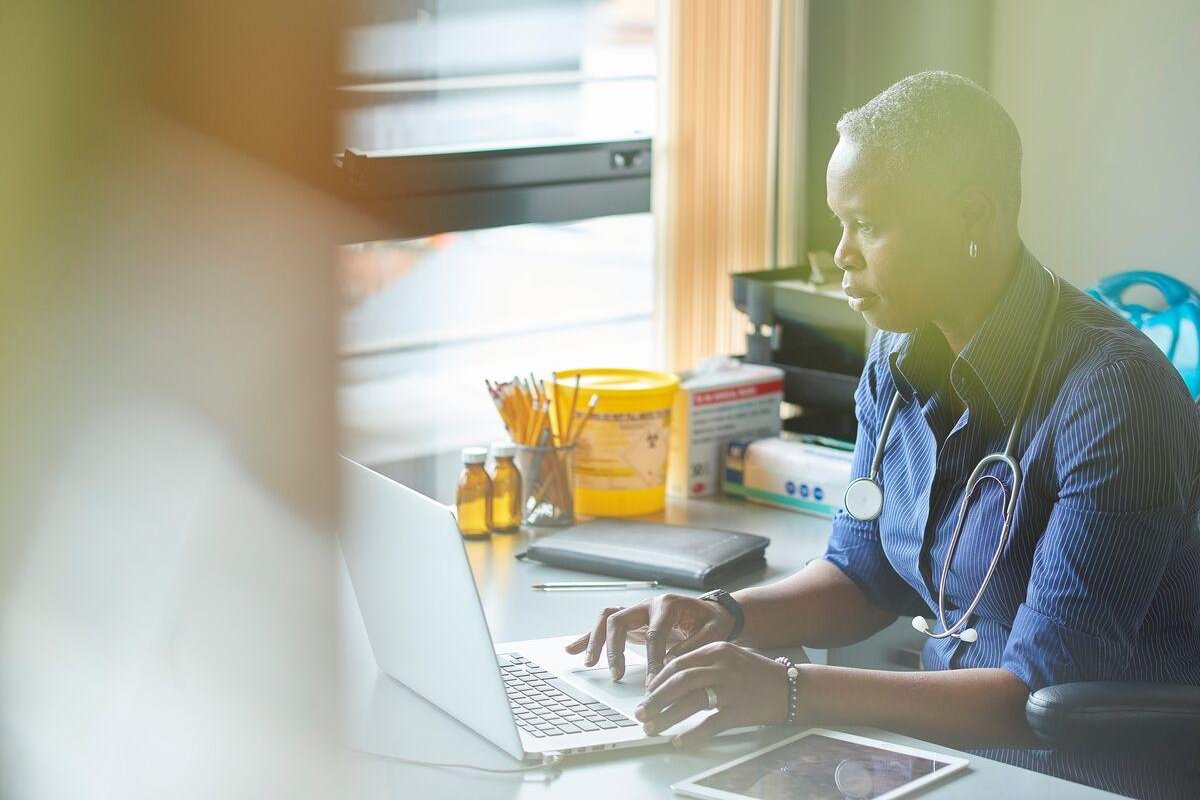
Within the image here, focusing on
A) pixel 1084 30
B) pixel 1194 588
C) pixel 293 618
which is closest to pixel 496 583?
pixel 1194 588

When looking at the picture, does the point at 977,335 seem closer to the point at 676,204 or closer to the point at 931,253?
the point at 931,253

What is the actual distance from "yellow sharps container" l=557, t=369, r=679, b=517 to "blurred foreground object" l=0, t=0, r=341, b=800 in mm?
1429

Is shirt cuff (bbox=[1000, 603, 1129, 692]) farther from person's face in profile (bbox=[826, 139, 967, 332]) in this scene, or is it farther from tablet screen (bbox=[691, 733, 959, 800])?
person's face in profile (bbox=[826, 139, 967, 332])

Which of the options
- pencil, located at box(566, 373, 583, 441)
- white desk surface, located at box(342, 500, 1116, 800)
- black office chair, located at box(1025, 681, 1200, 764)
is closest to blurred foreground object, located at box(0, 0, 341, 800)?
white desk surface, located at box(342, 500, 1116, 800)

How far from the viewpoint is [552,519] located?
A: 2051 millimetres

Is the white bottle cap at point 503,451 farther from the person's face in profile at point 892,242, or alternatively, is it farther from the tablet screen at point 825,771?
the tablet screen at point 825,771

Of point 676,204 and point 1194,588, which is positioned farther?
point 676,204

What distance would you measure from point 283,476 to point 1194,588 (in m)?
1.17

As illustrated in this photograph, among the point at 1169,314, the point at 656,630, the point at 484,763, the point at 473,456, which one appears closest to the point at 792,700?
the point at 656,630

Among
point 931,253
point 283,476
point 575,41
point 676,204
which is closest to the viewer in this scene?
point 283,476

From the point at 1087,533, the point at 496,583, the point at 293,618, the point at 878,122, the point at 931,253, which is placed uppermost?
the point at 878,122

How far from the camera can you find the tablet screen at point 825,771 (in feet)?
3.66

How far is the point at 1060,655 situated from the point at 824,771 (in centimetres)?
32

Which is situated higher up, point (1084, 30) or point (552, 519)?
point (1084, 30)
